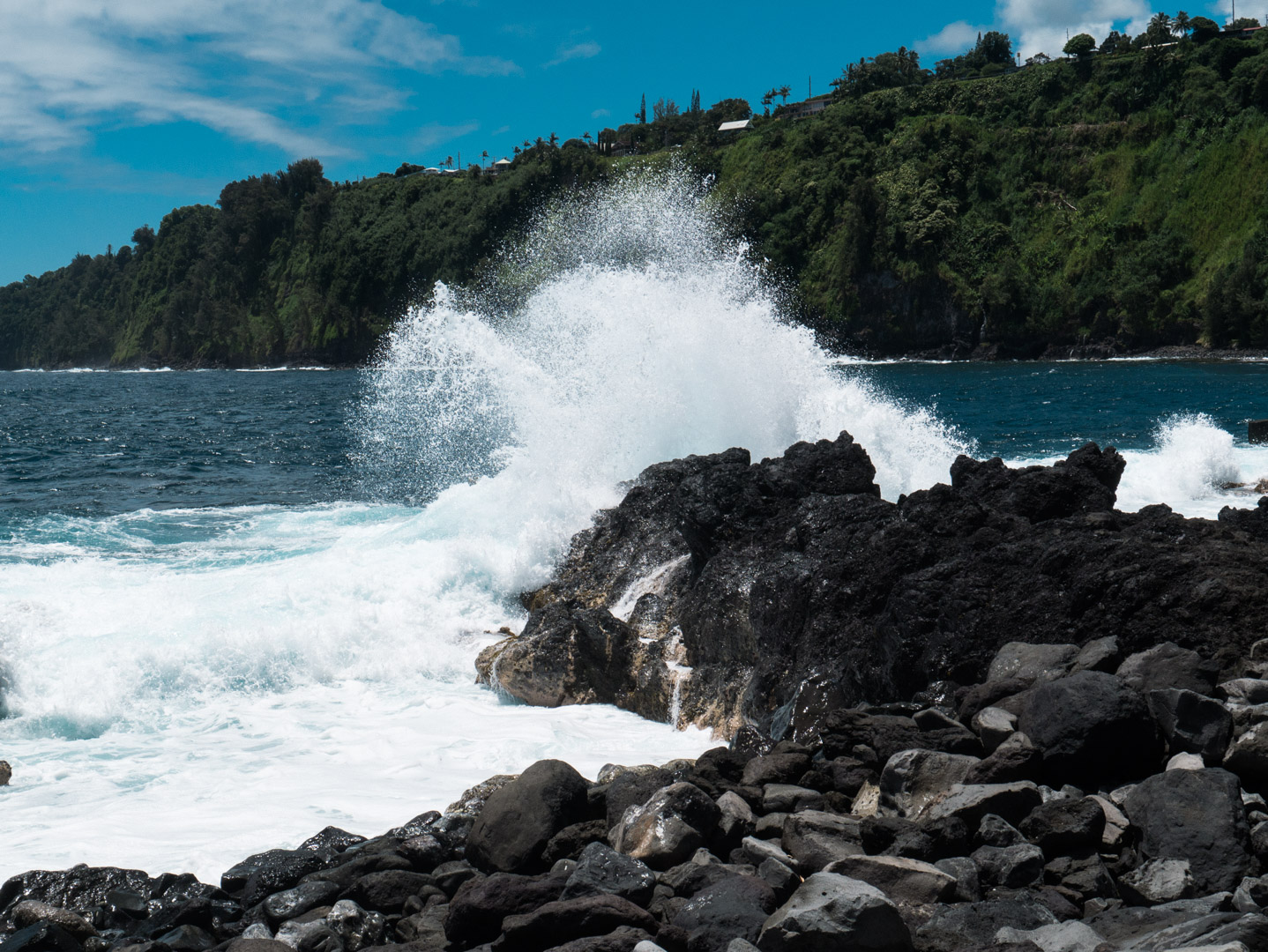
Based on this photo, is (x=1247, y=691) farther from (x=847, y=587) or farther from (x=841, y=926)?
(x=847, y=587)

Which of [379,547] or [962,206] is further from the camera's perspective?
[962,206]

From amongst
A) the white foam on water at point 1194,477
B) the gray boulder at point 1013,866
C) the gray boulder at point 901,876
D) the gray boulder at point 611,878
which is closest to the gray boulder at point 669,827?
the gray boulder at point 611,878

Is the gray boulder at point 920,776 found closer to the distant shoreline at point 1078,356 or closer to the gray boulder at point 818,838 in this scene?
the gray boulder at point 818,838

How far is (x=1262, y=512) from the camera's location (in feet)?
28.7

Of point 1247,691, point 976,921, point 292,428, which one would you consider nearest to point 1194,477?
point 1247,691

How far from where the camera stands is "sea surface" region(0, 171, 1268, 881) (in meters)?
7.39

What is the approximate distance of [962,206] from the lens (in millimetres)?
80750

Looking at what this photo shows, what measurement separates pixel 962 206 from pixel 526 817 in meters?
83.4

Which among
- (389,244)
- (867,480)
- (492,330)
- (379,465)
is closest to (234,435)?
(379,465)

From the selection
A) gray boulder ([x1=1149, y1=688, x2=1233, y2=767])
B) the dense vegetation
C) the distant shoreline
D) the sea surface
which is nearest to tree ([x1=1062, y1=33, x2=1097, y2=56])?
the dense vegetation

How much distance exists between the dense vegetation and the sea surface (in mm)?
42033

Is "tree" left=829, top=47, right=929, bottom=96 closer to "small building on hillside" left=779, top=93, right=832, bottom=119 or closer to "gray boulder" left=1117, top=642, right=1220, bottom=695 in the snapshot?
"small building on hillside" left=779, top=93, right=832, bottom=119

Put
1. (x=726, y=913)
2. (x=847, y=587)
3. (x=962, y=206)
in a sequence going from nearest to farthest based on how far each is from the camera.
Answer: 1. (x=726, y=913)
2. (x=847, y=587)
3. (x=962, y=206)

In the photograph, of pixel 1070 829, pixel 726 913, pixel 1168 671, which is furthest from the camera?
pixel 1168 671
